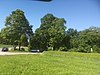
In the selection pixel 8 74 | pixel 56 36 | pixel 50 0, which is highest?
pixel 56 36

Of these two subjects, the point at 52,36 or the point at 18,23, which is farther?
the point at 52,36

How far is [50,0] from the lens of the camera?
1.45 meters

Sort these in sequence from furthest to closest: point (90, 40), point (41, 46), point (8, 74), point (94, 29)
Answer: point (94, 29) < point (90, 40) < point (41, 46) < point (8, 74)

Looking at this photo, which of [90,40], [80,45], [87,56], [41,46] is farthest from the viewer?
[90,40]

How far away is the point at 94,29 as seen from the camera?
18547 mm

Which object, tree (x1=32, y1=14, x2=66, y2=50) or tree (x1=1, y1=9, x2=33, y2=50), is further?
tree (x1=32, y1=14, x2=66, y2=50)

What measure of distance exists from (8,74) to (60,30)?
38.3 ft

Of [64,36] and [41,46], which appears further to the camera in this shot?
[64,36]

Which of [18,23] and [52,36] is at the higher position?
[52,36]

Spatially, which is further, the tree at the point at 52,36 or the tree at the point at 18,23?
the tree at the point at 52,36

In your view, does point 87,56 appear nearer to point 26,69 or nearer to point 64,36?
point 26,69

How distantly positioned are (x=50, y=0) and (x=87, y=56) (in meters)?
9.27

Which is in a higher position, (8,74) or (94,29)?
(94,29)

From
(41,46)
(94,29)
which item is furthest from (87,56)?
(94,29)
